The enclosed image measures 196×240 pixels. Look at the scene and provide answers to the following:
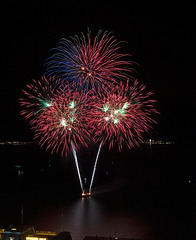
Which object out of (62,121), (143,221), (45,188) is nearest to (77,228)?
(143,221)

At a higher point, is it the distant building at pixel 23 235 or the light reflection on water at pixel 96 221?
the distant building at pixel 23 235

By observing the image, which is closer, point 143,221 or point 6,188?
point 143,221

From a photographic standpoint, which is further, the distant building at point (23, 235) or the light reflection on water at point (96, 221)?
the light reflection on water at point (96, 221)

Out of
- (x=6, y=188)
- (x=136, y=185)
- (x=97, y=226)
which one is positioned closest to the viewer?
(x=97, y=226)

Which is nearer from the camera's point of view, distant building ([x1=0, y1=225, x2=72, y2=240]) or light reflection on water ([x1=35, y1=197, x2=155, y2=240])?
distant building ([x1=0, y1=225, x2=72, y2=240])

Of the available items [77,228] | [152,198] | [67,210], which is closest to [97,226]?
[77,228]

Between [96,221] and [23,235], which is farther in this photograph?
[96,221]

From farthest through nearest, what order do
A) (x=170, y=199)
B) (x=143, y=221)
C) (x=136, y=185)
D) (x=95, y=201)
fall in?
(x=136, y=185), (x=170, y=199), (x=95, y=201), (x=143, y=221)

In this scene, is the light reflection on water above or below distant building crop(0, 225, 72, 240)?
below

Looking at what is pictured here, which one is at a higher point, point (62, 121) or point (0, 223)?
point (62, 121)

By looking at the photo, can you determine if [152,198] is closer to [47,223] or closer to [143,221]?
[143,221]

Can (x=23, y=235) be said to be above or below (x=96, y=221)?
above
